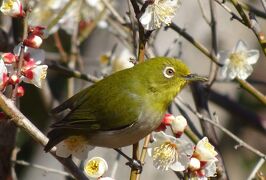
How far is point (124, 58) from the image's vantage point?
423 cm

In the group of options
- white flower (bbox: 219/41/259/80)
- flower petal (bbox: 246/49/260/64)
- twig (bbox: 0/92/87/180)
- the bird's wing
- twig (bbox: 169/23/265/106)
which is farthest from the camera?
flower petal (bbox: 246/49/260/64)

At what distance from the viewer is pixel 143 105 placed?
3.13m

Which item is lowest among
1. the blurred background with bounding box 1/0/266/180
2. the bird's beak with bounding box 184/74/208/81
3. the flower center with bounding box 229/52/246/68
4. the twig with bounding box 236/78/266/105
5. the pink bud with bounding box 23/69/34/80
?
the blurred background with bounding box 1/0/266/180

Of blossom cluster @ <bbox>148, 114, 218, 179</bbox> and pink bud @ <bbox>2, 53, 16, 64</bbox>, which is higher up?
pink bud @ <bbox>2, 53, 16, 64</bbox>

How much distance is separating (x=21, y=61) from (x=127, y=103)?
705 millimetres

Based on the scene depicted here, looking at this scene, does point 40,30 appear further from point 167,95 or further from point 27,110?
point 27,110

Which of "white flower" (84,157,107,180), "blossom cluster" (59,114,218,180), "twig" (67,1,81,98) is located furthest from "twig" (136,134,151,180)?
"twig" (67,1,81,98)

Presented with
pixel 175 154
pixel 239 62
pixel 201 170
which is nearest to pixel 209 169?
pixel 201 170

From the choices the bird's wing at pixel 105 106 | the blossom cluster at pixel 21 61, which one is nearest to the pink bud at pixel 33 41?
the blossom cluster at pixel 21 61

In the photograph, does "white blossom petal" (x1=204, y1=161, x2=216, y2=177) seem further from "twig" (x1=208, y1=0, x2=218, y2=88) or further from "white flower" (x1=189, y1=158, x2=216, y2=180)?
"twig" (x1=208, y1=0, x2=218, y2=88)

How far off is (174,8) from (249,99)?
14.8 feet

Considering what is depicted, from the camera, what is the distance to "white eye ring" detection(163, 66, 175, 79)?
3078 millimetres

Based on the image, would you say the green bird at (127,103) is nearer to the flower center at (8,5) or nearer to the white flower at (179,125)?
the white flower at (179,125)

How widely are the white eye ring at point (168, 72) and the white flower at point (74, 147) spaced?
48cm
